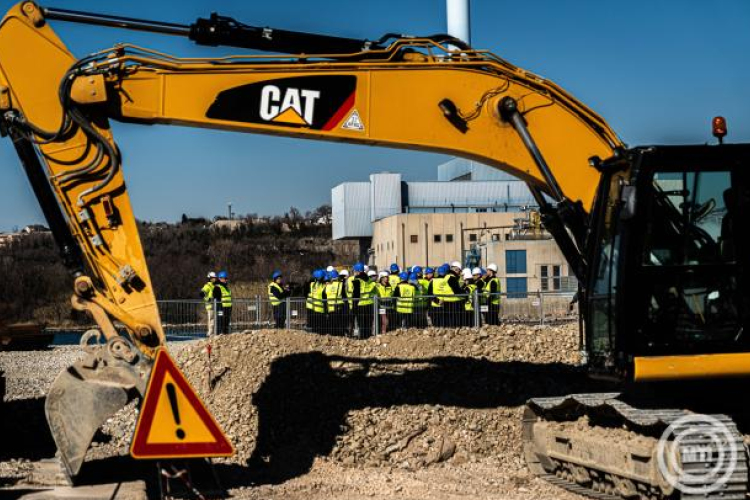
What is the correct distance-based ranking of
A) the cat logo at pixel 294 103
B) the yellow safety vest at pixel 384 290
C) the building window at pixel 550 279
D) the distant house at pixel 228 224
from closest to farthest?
the cat logo at pixel 294 103, the yellow safety vest at pixel 384 290, the building window at pixel 550 279, the distant house at pixel 228 224

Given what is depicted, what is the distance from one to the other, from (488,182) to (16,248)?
997 inches

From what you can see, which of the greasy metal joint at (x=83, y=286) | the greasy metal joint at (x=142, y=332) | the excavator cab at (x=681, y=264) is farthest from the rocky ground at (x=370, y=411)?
the excavator cab at (x=681, y=264)

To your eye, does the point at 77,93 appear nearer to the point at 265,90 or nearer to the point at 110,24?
the point at 110,24

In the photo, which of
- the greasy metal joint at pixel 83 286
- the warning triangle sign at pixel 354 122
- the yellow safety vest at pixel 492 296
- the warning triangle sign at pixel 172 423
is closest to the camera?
the warning triangle sign at pixel 172 423

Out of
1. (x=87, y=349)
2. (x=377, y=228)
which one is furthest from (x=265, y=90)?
(x=377, y=228)

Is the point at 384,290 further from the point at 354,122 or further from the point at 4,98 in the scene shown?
the point at 4,98

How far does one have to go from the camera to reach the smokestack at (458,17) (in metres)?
19.8

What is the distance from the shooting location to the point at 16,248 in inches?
2211

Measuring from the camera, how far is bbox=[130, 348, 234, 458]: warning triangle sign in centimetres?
830

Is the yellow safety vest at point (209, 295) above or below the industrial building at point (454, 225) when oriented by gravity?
below

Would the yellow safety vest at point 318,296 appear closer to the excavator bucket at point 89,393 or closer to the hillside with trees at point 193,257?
the excavator bucket at point 89,393

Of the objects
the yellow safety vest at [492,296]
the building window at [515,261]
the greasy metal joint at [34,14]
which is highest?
the greasy metal joint at [34,14]

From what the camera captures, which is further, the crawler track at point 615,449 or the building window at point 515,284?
the building window at point 515,284

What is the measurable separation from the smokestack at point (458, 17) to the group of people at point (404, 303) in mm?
4449
